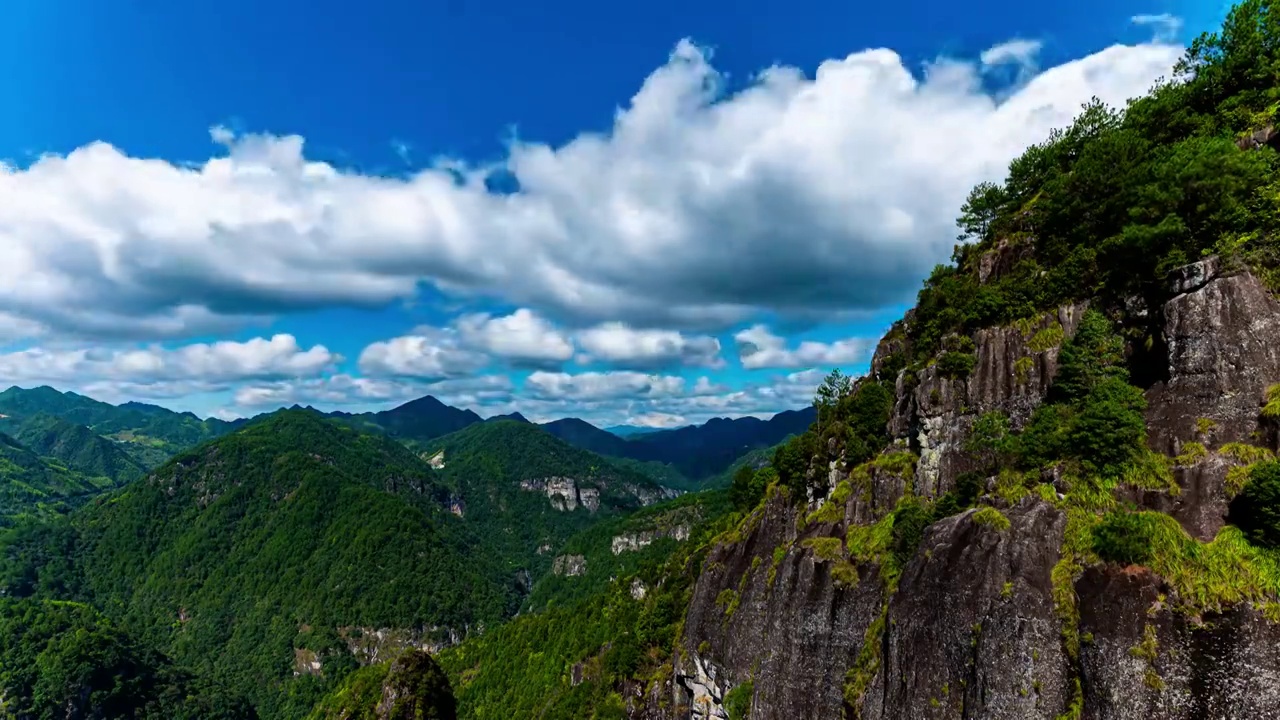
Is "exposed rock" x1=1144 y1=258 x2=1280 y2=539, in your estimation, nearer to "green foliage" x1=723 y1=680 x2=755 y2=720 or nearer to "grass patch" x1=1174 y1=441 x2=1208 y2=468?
"grass patch" x1=1174 y1=441 x2=1208 y2=468

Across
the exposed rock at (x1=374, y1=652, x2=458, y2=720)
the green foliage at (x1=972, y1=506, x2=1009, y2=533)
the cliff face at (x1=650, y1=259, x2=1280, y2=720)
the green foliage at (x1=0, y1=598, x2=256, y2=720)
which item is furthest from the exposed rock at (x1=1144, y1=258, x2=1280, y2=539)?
the green foliage at (x1=0, y1=598, x2=256, y2=720)

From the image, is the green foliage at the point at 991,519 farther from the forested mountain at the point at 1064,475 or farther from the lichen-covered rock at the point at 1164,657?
the lichen-covered rock at the point at 1164,657

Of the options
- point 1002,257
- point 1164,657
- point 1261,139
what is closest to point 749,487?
point 1002,257

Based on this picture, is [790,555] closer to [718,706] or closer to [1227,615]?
[718,706]

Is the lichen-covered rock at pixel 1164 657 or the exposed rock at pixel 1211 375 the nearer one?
the lichen-covered rock at pixel 1164 657

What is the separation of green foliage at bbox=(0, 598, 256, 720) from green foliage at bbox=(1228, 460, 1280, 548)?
241 meters

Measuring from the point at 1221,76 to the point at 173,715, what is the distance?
262 meters

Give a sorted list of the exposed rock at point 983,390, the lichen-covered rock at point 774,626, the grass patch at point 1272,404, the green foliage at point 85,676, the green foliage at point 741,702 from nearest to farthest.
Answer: the grass patch at point 1272,404
the exposed rock at point 983,390
the lichen-covered rock at point 774,626
the green foliage at point 741,702
the green foliage at point 85,676

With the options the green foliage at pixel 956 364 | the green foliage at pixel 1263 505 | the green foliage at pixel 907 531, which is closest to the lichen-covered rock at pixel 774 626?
the green foliage at pixel 907 531

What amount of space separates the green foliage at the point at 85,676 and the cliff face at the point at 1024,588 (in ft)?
700

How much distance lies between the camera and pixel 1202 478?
25.9m

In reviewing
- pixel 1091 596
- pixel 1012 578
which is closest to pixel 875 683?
pixel 1012 578

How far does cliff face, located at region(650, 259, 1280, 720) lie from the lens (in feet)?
74.4

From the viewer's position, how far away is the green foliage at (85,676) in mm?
157375
